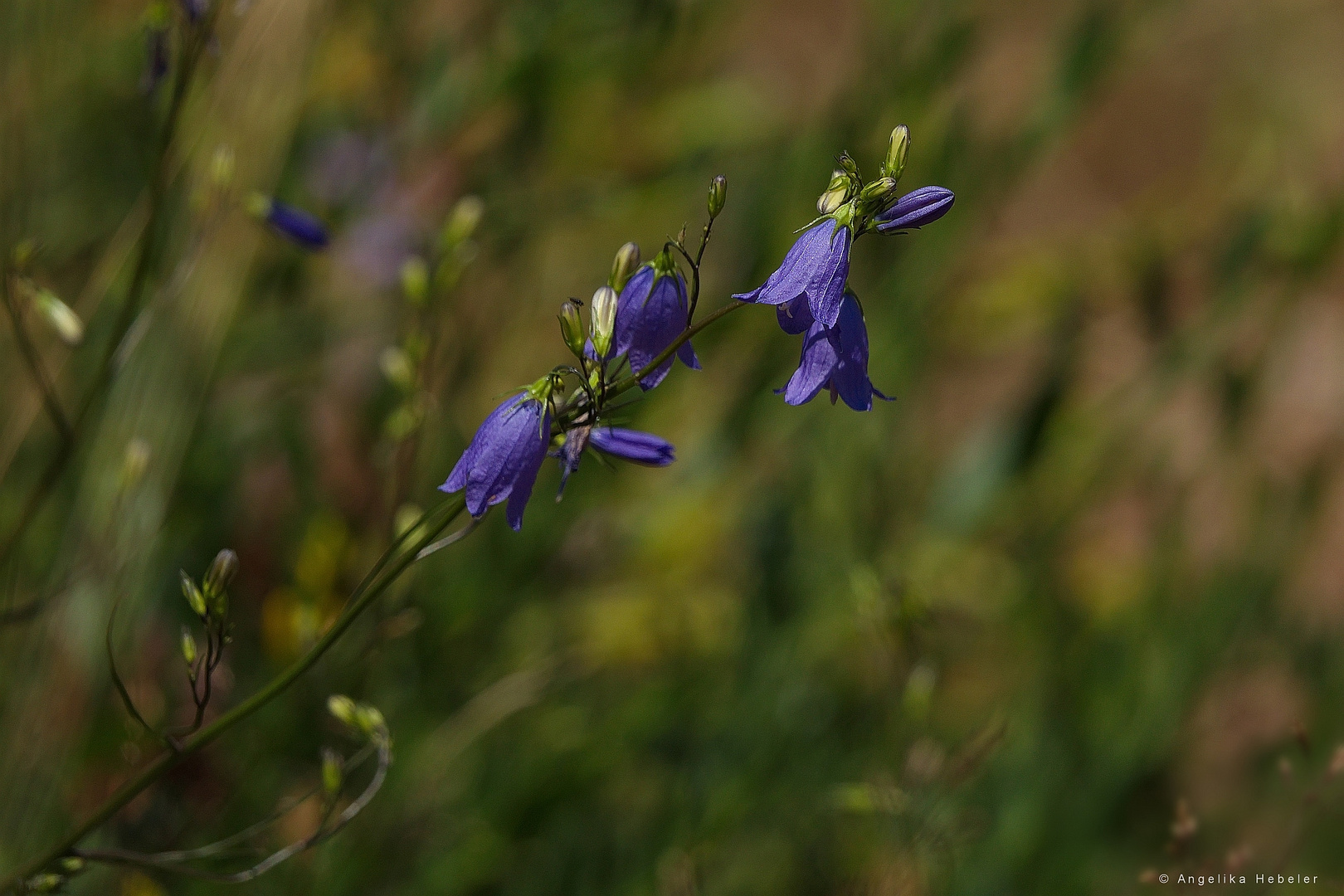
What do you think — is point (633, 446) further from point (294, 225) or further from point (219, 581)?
point (294, 225)

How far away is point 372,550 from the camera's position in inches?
61.1

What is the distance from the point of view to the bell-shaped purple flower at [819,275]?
729 millimetres

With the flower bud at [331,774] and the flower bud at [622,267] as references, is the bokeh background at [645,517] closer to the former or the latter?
the flower bud at [331,774]

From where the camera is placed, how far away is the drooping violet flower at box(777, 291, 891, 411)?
75 cm

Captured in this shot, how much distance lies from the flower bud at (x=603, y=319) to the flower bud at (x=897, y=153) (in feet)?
0.66

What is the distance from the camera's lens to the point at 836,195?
2.48ft

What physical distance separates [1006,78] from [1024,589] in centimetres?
300

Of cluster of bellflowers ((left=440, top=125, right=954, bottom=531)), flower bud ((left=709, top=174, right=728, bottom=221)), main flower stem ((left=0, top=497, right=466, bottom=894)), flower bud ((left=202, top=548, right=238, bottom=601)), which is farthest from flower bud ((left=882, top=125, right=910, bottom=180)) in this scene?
flower bud ((left=202, top=548, right=238, bottom=601))

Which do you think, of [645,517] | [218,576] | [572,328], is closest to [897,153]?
[572,328]

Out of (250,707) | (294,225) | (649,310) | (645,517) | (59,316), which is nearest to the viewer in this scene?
(250,707)

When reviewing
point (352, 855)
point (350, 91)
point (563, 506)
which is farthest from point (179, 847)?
point (350, 91)

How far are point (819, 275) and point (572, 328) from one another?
0.56 feet

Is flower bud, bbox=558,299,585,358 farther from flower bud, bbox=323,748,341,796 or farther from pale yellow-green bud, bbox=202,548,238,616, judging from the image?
flower bud, bbox=323,748,341,796

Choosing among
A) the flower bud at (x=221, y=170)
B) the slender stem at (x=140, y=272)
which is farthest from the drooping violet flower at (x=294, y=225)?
the slender stem at (x=140, y=272)
